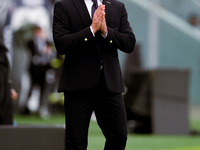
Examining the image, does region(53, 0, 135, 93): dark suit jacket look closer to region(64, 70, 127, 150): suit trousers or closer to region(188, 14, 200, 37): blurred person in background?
region(64, 70, 127, 150): suit trousers

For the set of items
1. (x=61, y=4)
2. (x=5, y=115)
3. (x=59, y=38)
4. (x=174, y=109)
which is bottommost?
(x=174, y=109)

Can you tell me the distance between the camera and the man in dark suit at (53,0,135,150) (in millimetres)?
3803

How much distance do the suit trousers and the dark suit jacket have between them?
0.24 ft

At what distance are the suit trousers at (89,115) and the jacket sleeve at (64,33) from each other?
35 cm

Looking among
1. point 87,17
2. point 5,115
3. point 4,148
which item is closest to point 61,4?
point 87,17

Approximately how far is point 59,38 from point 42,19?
9.95 m

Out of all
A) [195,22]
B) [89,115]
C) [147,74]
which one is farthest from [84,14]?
[195,22]

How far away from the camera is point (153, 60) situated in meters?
15.8

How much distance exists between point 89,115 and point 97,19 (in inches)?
30.7

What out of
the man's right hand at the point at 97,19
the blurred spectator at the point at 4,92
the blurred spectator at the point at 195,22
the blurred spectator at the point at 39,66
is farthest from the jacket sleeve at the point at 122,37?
the blurred spectator at the point at 195,22

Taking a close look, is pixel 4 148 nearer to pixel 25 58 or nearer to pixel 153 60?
pixel 25 58

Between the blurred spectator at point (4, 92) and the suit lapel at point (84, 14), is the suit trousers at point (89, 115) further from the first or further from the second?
the blurred spectator at point (4, 92)

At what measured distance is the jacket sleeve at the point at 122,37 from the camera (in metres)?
3.79

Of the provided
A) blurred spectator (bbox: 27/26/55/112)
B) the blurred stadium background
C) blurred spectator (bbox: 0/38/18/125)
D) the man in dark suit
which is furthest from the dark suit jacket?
blurred spectator (bbox: 27/26/55/112)
